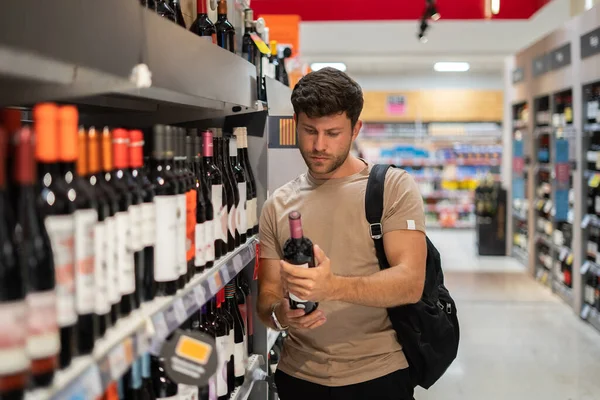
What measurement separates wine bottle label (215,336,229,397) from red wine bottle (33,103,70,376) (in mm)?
1092

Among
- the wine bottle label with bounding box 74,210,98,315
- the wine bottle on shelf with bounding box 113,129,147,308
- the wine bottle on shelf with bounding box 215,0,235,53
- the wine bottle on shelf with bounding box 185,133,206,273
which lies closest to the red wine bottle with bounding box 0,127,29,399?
the wine bottle label with bounding box 74,210,98,315

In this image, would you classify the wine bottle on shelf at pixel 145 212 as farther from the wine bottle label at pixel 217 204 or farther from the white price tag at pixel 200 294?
the wine bottle label at pixel 217 204

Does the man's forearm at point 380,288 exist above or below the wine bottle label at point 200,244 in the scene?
below

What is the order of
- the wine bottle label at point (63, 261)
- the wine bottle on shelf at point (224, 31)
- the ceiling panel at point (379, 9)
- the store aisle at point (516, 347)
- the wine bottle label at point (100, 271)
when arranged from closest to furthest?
the wine bottle label at point (63, 261), the wine bottle label at point (100, 271), the wine bottle on shelf at point (224, 31), the store aisle at point (516, 347), the ceiling panel at point (379, 9)

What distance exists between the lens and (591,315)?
602 cm

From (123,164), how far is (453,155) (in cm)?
1422

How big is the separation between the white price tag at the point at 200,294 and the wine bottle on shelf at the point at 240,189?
26.7 inches

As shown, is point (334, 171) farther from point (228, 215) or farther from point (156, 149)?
point (156, 149)

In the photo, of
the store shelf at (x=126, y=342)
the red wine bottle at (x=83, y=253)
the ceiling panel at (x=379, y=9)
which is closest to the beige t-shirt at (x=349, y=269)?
the store shelf at (x=126, y=342)

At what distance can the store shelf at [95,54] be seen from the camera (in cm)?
89

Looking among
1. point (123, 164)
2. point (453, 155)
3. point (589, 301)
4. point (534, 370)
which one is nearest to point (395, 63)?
point (453, 155)

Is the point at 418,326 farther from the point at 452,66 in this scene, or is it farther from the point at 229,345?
the point at 452,66

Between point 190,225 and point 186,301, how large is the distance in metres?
0.25

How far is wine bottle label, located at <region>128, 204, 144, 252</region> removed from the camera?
1325 millimetres
